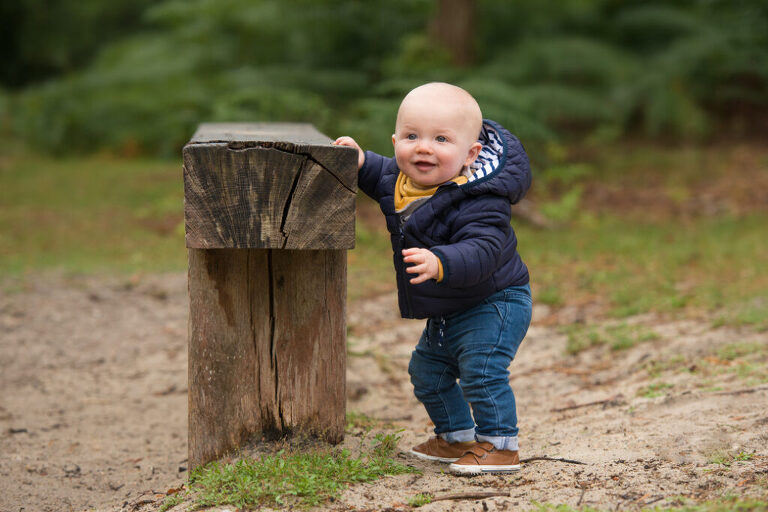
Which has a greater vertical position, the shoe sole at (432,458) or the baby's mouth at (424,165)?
the baby's mouth at (424,165)

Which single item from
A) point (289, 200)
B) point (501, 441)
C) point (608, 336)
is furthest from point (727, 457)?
point (608, 336)

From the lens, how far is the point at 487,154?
295cm

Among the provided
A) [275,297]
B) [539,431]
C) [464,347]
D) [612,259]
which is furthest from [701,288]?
[275,297]

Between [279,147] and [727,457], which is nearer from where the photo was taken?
[279,147]

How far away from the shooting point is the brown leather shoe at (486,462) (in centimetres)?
294

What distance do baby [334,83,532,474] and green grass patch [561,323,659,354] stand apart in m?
1.82

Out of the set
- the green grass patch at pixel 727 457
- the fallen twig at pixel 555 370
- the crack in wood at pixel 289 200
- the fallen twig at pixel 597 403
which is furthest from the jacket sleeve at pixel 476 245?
the fallen twig at pixel 555 370

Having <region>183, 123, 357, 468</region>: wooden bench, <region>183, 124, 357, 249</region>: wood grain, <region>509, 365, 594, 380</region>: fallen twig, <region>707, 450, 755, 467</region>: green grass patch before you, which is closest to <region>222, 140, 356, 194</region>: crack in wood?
<region>183, 124, 357, 249</region>: wood grain

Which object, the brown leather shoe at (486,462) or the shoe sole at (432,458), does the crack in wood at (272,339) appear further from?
the brown leather shoe at (486,462)

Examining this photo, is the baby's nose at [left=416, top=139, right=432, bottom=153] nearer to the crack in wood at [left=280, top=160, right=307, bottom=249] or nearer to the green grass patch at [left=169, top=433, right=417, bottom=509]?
the crack in wood at [left=280, top=160, right=307, bottom=249]

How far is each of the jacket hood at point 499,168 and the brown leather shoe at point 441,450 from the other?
945 mm

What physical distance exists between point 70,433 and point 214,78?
28.3ft

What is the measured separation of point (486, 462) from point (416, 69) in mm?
7067

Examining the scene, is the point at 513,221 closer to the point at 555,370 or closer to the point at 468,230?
the point at 555,370
